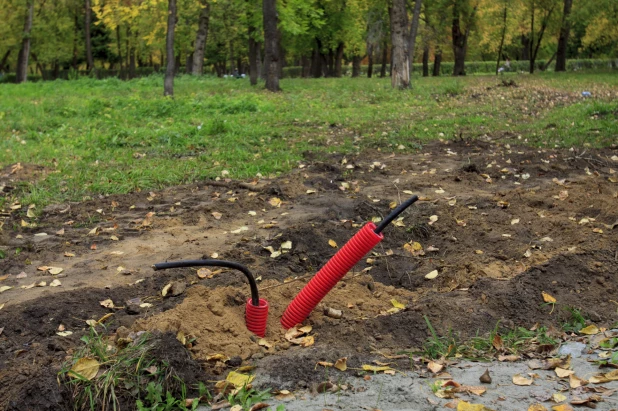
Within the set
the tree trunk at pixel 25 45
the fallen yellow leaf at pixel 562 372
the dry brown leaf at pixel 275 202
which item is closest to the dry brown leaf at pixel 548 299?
the fallen yellow leaf at pixel 562 372

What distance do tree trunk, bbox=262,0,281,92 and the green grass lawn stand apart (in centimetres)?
299

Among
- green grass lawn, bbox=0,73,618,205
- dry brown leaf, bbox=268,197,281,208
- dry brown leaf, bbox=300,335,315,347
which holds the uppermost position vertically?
green grass lawn, bbox=0,73,618,205

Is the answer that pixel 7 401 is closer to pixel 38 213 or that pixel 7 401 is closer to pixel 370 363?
pixel 370 363

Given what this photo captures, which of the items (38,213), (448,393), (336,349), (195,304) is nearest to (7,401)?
(195,304)

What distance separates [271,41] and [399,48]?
13.0 ft

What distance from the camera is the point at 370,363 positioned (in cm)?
353

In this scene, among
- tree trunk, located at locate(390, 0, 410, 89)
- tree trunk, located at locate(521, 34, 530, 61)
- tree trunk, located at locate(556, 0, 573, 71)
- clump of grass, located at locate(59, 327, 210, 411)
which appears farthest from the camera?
tree trunk, located at locate(521, 34, 530, 61)

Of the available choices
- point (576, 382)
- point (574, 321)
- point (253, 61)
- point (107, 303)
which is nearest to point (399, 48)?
point (253, 61)

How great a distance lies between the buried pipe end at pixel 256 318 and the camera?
152 inches

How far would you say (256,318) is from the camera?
3865 millimetres

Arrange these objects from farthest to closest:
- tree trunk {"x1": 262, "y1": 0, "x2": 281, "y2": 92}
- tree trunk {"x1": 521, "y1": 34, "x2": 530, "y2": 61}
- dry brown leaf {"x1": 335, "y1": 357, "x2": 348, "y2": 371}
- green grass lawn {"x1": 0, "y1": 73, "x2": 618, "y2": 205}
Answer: tree trunk {"x1": 521, "y1": 34, "x2": 530, "y2": 61}, tree trunk {"x1": 262, "y1": 0, "x2": 281, "y2": 92}, green grass lawn {"x1": 0, "y1": 73, "x2": 618, "y2": 205}, dry brown leaf {"x1": 335, "y1": 357, "x2": 348, "y2": 371}

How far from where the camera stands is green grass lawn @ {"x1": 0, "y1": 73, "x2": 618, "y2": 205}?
8.58 meters

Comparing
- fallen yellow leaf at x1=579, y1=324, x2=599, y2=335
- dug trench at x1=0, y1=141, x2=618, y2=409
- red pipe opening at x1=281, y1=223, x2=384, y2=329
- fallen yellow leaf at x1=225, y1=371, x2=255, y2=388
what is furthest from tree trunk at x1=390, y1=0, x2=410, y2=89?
fallen yellow leaf at x1=225, y1=371, x2=255, y2=388

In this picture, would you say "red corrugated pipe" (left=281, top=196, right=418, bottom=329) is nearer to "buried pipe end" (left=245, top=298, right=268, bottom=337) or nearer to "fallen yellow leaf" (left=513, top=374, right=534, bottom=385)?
"buried pipe end" (left=245, top=298, right=268, bottom=337)
